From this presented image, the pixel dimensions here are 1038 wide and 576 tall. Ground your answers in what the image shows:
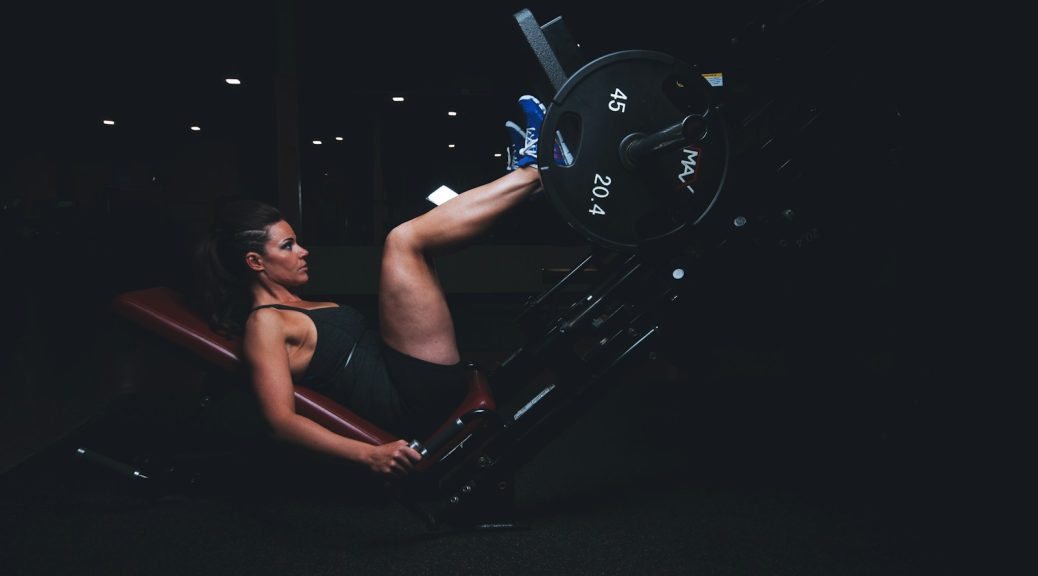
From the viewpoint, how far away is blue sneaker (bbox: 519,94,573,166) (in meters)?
1.78

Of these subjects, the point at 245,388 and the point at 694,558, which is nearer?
the point at 694,558

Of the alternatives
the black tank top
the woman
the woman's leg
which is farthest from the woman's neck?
the woman's leg

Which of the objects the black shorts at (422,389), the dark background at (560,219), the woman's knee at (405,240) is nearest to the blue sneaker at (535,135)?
the dark background at (560,219)

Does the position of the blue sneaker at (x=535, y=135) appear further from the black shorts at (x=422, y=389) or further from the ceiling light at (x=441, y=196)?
the black shorts at (x=422, y=389)

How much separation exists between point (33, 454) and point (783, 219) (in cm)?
305

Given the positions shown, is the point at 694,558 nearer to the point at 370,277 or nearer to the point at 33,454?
the point at 33,454

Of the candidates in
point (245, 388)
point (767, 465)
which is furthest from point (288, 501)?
point (767, 465)

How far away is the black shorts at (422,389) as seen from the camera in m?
1.99

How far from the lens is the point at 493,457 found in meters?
1.87

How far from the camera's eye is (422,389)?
199cm

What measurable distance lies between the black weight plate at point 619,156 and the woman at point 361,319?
0.60ft

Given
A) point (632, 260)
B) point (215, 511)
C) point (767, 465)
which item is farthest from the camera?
point (767, 465)

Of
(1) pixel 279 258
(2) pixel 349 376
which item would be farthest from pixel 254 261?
(2) pixel 349 376

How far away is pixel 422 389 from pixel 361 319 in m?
0.35
